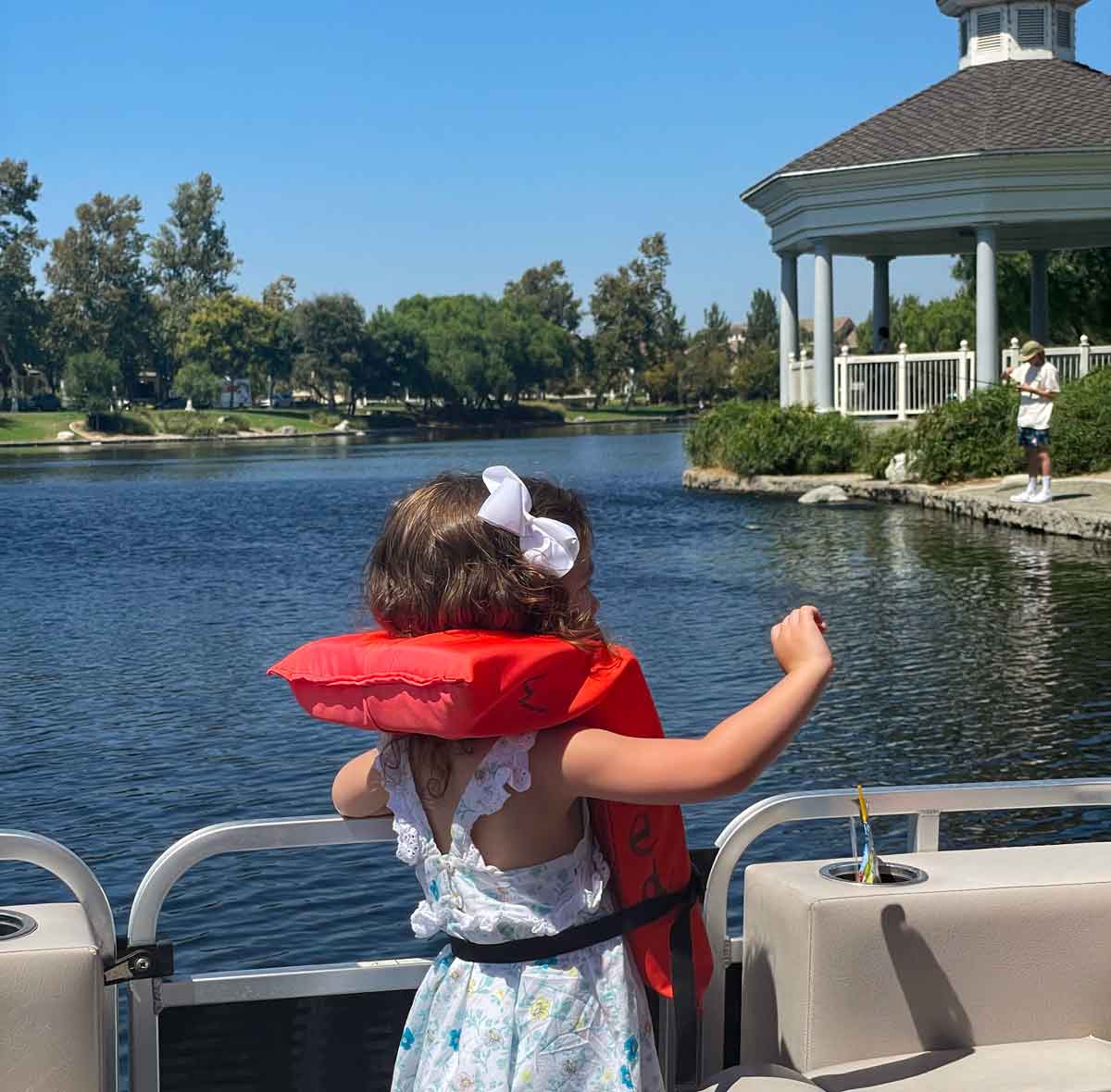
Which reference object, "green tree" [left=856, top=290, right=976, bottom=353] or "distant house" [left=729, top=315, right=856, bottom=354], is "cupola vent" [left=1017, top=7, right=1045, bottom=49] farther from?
"distant house" [left=729, top=315, right=856, bottom=354]

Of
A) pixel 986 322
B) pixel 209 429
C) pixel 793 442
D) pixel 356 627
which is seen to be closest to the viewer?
pixel 356 627

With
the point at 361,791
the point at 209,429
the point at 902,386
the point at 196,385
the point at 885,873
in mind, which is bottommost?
the point at 209,429

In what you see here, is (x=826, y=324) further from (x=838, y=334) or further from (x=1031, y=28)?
(x=838, y=334)

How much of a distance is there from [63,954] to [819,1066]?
133 centimetres

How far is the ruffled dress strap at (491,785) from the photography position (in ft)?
8.00

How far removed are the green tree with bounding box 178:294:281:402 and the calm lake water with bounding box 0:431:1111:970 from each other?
90.8 metres

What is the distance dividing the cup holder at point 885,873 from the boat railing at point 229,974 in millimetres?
767

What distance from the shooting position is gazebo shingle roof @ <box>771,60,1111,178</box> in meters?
27.5

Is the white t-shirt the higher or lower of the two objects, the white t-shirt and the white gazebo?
the lower

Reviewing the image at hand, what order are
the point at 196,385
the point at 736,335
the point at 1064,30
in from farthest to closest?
1. the point at 736,335
2. the point at 196,385
3. the point at 1064,30

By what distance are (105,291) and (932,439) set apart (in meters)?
99.7

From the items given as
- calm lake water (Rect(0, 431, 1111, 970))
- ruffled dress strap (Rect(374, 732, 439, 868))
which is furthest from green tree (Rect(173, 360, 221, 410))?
ruffled dress strap (Rect(374, 732, 439, 868))

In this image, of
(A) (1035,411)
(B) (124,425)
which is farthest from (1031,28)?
(B) (124,425)

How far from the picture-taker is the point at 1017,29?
104 ft
